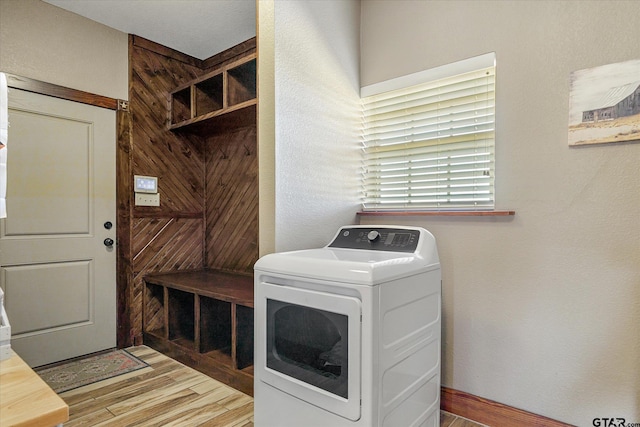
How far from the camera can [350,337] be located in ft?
4.54

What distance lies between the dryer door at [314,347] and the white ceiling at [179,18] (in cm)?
220

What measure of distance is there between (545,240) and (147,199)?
299 centimetres

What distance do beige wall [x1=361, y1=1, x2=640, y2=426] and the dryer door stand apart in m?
0.96

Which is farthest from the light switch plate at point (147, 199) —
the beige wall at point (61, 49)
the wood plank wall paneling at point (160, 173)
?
Answer: the beige wall at point (61, 49)

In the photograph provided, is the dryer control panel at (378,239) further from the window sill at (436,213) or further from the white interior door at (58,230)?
the white interior door at (58,230)

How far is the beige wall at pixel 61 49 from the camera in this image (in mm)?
2520

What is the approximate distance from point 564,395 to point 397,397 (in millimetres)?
905

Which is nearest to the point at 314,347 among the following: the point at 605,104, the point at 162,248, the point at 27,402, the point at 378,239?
the point at 378,239

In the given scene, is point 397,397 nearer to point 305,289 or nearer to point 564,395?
point 305,289

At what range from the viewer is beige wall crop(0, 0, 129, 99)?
2.52 metres

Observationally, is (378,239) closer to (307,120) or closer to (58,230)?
(307,120)

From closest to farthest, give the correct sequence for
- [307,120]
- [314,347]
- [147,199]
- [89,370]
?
[314,347], [307,120], [89,370], [147,199]

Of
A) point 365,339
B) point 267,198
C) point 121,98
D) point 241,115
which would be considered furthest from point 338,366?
point 121,98

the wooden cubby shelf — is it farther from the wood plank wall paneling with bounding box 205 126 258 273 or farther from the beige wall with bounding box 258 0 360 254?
the beige wall with bounding box 258 0 360 254
